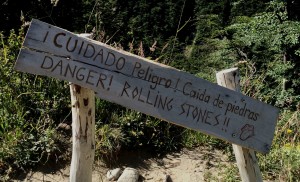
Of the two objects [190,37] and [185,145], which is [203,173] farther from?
[190,37]

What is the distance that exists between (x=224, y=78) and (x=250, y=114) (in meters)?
0.29

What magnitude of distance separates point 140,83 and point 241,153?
0.94 metres

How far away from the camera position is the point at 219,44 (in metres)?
5.83

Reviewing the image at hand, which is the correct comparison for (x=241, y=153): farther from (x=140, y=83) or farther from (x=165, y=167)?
(x=165, y=167)

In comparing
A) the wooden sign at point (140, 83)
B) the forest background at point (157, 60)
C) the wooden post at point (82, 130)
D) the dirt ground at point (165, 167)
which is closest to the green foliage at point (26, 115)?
the forest background at point (157, 60)

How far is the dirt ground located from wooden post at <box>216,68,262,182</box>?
4.15 feet

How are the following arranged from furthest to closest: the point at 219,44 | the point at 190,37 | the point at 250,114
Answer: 1. the point at 190,37
2. the point at 219,44
3. the point at 250,114

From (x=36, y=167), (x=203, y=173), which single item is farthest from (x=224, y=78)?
(x=36, y=167)

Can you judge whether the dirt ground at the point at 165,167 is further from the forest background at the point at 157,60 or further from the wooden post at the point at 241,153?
the wooden post at the point at 241,153

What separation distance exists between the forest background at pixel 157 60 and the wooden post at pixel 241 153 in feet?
3.95

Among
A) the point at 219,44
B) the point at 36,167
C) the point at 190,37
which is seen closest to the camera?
the point at 36,167

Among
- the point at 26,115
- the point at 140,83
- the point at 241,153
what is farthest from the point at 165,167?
the point at 140,83

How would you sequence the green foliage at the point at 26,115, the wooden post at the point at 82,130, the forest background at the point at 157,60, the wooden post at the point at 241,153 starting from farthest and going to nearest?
the forest background at the point at 157,60 → the green foliage at the point at 26,115 → the wooden post at the point at 241,153 → the wooden post at the point at 82,130

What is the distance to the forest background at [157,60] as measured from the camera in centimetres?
429
